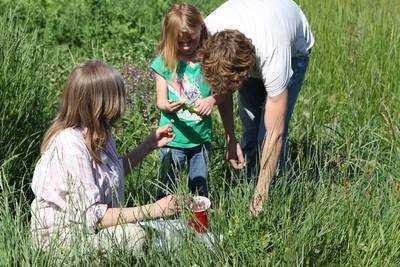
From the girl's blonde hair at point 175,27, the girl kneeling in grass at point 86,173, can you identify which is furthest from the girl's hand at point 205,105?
the girl kneeling in grass at point 86,173

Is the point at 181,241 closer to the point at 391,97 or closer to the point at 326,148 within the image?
the point at 326,148

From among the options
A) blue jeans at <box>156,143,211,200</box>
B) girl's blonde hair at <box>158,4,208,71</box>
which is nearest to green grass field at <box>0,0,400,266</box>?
blue jeans at <box>156,143,211,200</box>

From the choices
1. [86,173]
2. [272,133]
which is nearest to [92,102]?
[86,173]

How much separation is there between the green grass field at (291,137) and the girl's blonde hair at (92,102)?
0.91 feet

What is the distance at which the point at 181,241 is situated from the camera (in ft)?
9.79

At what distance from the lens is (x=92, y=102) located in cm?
322

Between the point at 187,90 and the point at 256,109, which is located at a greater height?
the point at 187,90

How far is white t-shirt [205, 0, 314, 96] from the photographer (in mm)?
3639

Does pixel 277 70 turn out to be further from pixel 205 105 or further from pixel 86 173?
pixel 86 173

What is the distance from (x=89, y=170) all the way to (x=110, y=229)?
0.81 feet

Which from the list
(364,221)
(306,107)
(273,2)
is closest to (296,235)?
(364,221)

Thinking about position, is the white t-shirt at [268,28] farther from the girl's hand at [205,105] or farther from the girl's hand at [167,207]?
the girl's hand at [167,207]

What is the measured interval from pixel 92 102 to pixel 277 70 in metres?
0.90

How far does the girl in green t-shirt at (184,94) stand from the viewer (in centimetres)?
391
